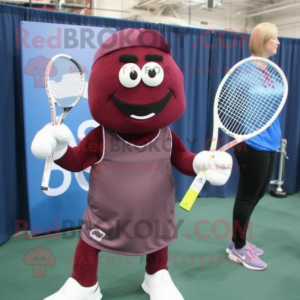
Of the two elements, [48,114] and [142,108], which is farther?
[48,114]

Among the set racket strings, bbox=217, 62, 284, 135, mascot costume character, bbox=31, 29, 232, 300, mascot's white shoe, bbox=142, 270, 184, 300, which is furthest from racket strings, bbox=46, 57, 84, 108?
mascot's white shoe, bbox=142, 270, 184, 300

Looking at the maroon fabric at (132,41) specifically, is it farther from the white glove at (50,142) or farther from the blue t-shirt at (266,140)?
the blue t-shirt at (266,140)

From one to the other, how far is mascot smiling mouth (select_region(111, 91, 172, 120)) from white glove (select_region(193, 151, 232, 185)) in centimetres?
26

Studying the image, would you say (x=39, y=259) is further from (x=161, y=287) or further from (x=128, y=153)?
(x=128, y=153)

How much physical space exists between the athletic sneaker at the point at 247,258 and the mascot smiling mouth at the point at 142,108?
1.14 metres

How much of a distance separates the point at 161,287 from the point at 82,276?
0.38 metres

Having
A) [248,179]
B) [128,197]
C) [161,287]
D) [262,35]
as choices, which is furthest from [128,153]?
[262,35]

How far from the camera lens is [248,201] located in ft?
6.23

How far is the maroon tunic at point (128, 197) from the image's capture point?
4.48 feet

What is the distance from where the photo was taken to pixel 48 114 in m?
2.22

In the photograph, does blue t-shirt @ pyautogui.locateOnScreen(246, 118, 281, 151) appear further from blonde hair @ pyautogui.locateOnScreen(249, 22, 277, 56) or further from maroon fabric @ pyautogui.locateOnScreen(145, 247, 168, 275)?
maroon fabric @ pyautogui.locateOnScreen(145, 247, 168, 275)

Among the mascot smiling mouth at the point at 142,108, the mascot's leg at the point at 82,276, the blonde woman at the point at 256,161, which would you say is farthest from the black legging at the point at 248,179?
the mascot's leg at the point at 82,276

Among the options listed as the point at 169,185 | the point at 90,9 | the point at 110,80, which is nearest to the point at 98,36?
the point at 110,80

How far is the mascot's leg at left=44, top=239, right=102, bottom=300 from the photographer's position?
1.45 m
